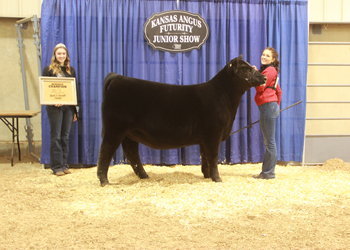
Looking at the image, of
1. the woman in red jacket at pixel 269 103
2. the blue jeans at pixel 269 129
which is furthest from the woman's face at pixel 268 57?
the blue jeans at pixel 269 129

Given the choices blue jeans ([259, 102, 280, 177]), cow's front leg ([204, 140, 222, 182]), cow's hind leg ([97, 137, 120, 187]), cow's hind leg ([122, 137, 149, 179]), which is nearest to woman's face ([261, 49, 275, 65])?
blue jeans ([259, 102, 280, 177])

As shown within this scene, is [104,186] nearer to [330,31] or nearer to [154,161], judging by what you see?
[154,161]

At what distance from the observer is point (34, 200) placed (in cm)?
267

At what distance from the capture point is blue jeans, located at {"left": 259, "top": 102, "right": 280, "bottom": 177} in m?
3.31

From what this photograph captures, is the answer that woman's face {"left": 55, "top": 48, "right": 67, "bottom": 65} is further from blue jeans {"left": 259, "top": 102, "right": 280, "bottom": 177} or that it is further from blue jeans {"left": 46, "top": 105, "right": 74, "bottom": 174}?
blue jeans {"left": 259, "top": 102, "right": 280, "bottom": 177}

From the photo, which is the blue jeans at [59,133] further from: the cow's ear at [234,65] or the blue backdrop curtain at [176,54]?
the cow's ear at [234,65]

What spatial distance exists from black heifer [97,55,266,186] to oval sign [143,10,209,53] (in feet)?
3.78

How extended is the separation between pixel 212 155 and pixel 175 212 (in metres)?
0.96

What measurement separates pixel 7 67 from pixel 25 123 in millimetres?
1009

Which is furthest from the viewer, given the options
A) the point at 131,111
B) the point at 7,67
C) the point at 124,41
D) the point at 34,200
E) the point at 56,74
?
the point at 7,67

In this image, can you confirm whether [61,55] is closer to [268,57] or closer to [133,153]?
[133,153]

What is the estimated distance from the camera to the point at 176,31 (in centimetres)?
405

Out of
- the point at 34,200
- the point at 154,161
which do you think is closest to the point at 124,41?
the point at 154,161

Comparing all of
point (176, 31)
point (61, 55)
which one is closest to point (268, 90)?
point (176, 31)
